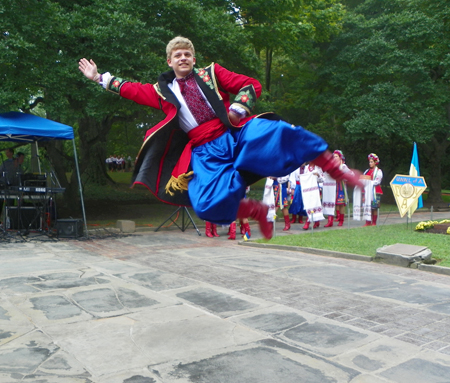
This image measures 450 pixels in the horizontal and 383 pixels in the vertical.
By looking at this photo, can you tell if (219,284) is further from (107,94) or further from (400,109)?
(400,109)

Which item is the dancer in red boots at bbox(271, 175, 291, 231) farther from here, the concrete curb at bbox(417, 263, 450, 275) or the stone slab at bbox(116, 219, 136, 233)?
the concrete curb at bbox(417, 263, 450, 275)

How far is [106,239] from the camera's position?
11430 millimetres

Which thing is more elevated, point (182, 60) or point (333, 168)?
point (182, 60)

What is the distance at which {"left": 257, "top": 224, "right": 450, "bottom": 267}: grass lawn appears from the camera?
9202 millimetres

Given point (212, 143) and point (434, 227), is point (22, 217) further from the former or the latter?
point (434, 227)

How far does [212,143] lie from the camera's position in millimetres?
3975

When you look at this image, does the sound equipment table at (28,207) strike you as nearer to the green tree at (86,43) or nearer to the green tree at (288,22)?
the green tree at (86,43)

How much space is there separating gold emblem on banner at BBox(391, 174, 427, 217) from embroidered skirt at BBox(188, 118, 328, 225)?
943 cm

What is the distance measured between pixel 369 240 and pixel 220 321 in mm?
6564

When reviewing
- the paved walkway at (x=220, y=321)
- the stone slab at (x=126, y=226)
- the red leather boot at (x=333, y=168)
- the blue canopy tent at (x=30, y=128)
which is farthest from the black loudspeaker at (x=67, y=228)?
the red leather boot at (x=333, y=168)

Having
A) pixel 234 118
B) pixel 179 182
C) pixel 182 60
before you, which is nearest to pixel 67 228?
pixel 179 182

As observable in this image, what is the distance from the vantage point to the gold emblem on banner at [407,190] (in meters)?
12.1

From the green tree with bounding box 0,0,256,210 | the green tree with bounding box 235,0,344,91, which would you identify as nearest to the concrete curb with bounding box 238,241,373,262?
the green tree with bounding box 0,0,256,210

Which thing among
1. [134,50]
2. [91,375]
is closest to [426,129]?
[134,50]
